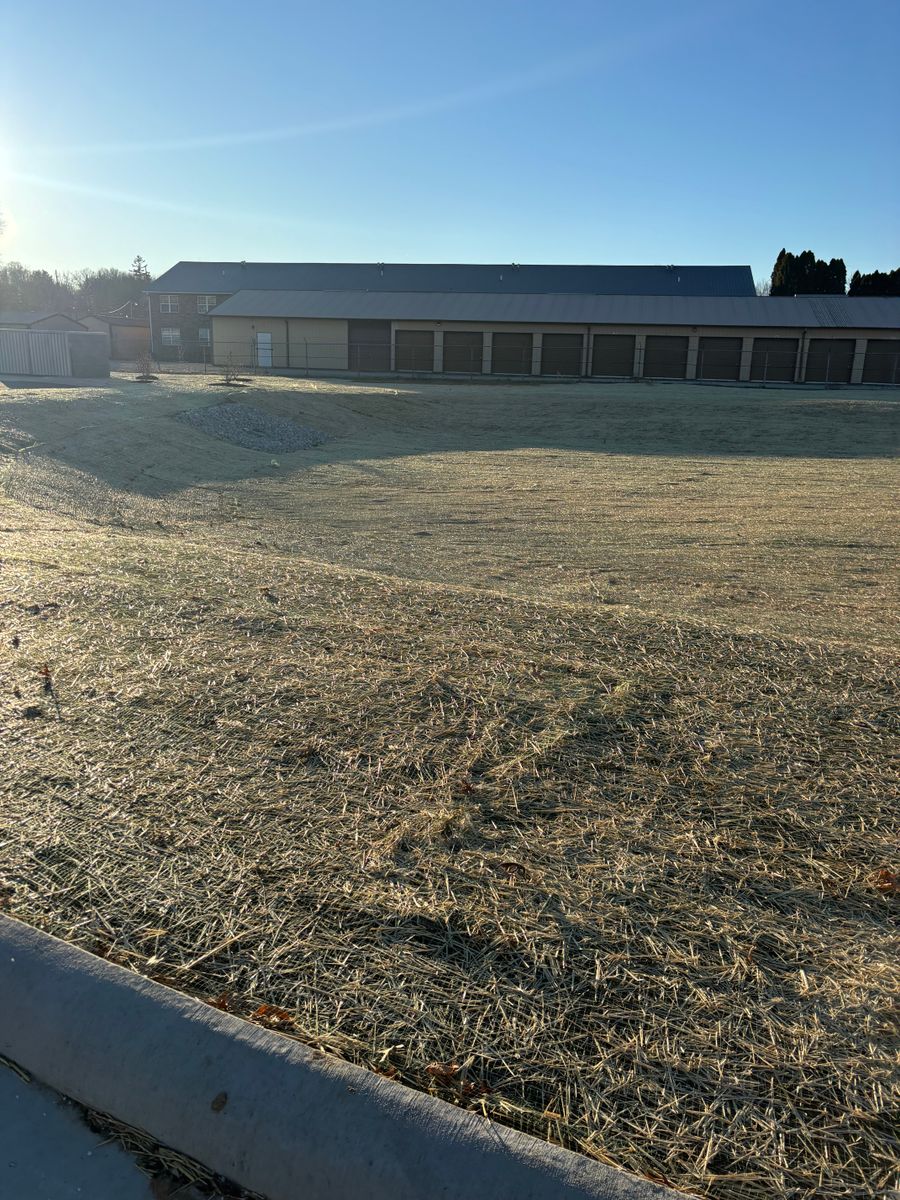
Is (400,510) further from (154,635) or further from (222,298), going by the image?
(222,298)

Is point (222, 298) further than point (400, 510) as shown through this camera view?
Yes

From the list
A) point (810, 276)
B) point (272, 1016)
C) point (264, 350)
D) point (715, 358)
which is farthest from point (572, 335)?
point (272, 1016)

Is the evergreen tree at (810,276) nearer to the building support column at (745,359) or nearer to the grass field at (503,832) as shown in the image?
the building support column at (745,359)

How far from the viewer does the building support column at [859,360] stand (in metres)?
44.3

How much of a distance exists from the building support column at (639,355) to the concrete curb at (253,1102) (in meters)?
46.5

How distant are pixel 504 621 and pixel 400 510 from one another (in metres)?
7.79

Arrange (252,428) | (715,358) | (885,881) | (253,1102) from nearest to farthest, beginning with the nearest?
(253,1102)
(885,881)
(252,428)
(715,358)

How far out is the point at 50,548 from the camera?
7637 millimetres

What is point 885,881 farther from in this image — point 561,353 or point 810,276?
point 810,276

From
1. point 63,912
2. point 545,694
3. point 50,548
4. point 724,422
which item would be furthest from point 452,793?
point 724,422

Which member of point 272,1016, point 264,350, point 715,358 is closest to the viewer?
point 272,1016

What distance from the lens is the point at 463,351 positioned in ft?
158

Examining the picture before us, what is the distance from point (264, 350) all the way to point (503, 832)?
167 feet

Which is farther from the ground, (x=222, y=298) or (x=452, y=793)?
(x=222, y=298)
